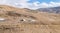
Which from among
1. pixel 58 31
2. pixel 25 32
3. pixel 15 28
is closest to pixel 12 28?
pixel 15 28

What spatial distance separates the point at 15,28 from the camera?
778 inches

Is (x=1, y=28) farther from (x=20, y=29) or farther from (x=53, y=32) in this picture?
(x=53, y=32)

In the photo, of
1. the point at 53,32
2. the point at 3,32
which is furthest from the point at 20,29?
the point at 53,32

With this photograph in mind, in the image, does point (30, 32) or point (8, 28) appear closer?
point (30, 32)

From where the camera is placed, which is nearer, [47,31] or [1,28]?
[47,31]

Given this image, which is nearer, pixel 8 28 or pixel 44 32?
pixel 44 32

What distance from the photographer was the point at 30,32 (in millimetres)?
18750

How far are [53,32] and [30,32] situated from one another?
2539 millimetres

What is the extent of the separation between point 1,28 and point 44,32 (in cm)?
512

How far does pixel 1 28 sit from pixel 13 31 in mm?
2348

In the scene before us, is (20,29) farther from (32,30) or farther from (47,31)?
(47,31)

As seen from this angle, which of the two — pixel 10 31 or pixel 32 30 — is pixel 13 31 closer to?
pixel 10 31

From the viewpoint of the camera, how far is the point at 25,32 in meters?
18.5

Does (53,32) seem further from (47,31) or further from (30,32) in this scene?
(30,32)
